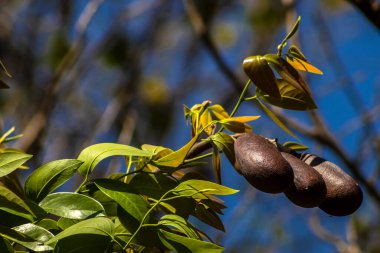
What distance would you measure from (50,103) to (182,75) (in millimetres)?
1925

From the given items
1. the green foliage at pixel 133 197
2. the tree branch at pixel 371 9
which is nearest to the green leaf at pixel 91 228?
the green foliage at pixel 133 197

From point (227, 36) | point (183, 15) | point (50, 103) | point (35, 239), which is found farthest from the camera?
point (227, 36)

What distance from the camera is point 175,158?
692 millimetres

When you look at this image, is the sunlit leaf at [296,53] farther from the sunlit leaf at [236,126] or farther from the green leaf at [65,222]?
the green leaf at [65,222]

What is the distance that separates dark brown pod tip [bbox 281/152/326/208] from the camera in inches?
24.9

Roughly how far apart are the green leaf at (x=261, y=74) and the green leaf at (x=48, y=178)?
0.20m

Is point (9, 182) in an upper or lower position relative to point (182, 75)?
upper

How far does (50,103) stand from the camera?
2.46 meters

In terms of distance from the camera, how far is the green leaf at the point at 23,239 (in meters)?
0.60

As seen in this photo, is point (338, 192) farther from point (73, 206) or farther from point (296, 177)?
point (73, 206)

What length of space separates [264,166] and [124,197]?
0.45 ft

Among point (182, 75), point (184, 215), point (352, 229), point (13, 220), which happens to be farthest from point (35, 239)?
point (182, 75)

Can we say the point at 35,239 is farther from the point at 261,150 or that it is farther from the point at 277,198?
the point at 277,198

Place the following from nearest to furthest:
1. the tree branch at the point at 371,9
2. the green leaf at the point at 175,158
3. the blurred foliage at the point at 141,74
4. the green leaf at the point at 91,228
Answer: the green leaf at the point at 91,228 < the green leaf at the point at 175,158 < the tree branch at the point at 371,9 < the blurred foliage at the point at 141,74
